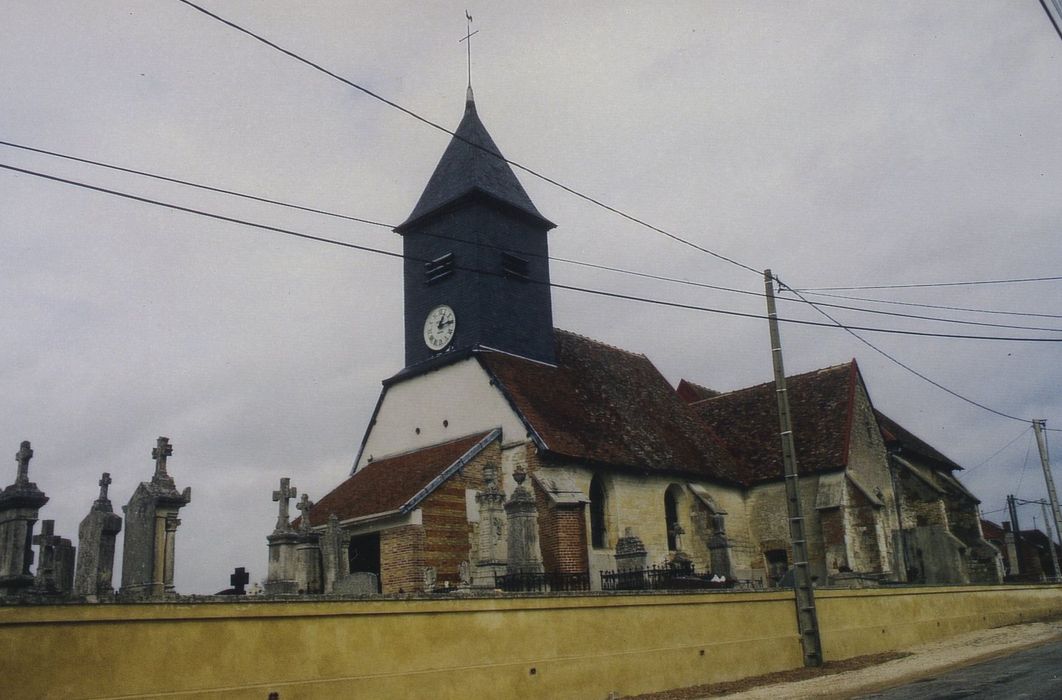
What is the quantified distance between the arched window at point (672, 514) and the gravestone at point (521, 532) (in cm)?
941

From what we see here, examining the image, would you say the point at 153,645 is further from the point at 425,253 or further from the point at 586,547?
the point at 425,253

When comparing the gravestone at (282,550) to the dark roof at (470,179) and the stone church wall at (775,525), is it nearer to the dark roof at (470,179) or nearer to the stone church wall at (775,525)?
the dark roof at (470,179)

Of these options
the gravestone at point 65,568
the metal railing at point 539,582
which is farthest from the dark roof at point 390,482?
the gravestone at point 65,568

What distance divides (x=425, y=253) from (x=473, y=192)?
2.56 m

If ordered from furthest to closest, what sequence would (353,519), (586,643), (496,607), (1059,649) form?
(353,519) < (1059,649) < (586,643) < (496,607)

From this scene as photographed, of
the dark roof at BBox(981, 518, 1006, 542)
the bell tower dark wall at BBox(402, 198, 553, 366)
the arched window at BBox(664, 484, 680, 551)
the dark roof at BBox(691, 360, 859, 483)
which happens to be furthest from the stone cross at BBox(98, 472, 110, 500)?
the dark roof at BBox(981, 518, 1006, 542)

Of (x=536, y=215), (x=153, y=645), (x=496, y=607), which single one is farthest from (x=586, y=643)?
(x=536, y=215)

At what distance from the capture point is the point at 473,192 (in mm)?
25391

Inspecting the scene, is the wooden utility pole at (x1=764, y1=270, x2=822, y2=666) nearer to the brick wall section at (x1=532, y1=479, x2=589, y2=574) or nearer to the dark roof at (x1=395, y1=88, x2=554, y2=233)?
the brick wall section at (x1=532, y1=479, x2=589, y2=574)

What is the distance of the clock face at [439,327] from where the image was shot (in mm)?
25266

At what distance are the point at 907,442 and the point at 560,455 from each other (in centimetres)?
1817

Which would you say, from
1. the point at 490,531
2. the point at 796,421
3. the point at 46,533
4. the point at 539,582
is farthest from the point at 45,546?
the point at 796,421

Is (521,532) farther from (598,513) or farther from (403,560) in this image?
(598,513)

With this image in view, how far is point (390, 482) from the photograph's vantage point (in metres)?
22.5
